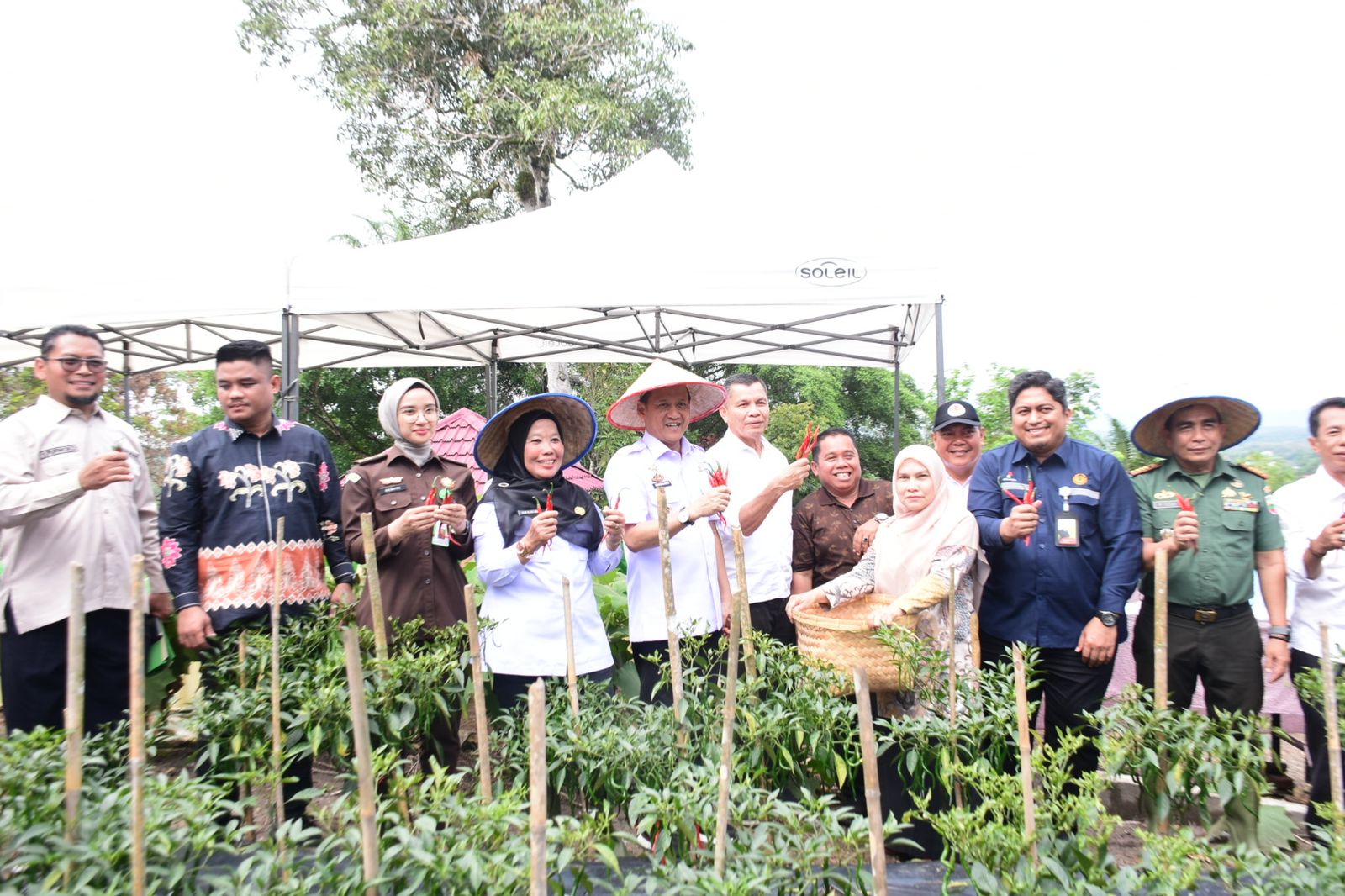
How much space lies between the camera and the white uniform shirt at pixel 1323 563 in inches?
108

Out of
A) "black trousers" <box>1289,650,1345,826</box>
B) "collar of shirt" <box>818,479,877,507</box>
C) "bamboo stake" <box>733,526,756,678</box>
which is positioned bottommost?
"black trousers" <box>1289,650,1345,826</box>

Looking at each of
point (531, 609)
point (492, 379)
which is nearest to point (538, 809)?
point (531, 609)

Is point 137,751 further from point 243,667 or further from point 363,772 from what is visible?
point 243,667

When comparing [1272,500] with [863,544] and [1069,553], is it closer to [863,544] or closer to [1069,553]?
[1069,553]

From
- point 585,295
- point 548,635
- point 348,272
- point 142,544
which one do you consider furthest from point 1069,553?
point 348,272

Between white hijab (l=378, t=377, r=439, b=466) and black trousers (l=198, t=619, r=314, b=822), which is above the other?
white hijab (l=378, t=377, r=439, b=466)

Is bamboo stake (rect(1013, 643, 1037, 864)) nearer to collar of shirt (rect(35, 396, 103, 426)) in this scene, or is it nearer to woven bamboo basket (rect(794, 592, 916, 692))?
woven bamboo basket (rect(794, 592, 916, 692))

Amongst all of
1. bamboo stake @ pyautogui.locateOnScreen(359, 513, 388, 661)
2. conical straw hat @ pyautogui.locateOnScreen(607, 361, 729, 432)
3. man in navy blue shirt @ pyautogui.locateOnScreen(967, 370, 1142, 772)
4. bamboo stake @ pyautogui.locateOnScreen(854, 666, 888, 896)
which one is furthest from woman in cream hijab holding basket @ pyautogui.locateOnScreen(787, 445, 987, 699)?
bamboo stake @ pyautogui.locateOnScreen(359, 513, 388, 661)

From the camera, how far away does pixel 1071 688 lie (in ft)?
9.10

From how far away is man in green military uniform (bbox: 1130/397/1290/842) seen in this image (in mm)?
2740

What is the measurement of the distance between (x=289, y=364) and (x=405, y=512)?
1.86 m

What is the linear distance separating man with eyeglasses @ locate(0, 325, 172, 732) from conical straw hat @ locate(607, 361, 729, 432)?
156 centimetres

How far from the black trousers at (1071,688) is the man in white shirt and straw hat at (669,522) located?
3.09 feet

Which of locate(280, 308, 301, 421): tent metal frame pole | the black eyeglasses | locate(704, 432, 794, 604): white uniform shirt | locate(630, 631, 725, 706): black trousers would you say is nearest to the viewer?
the black eyeglasses
